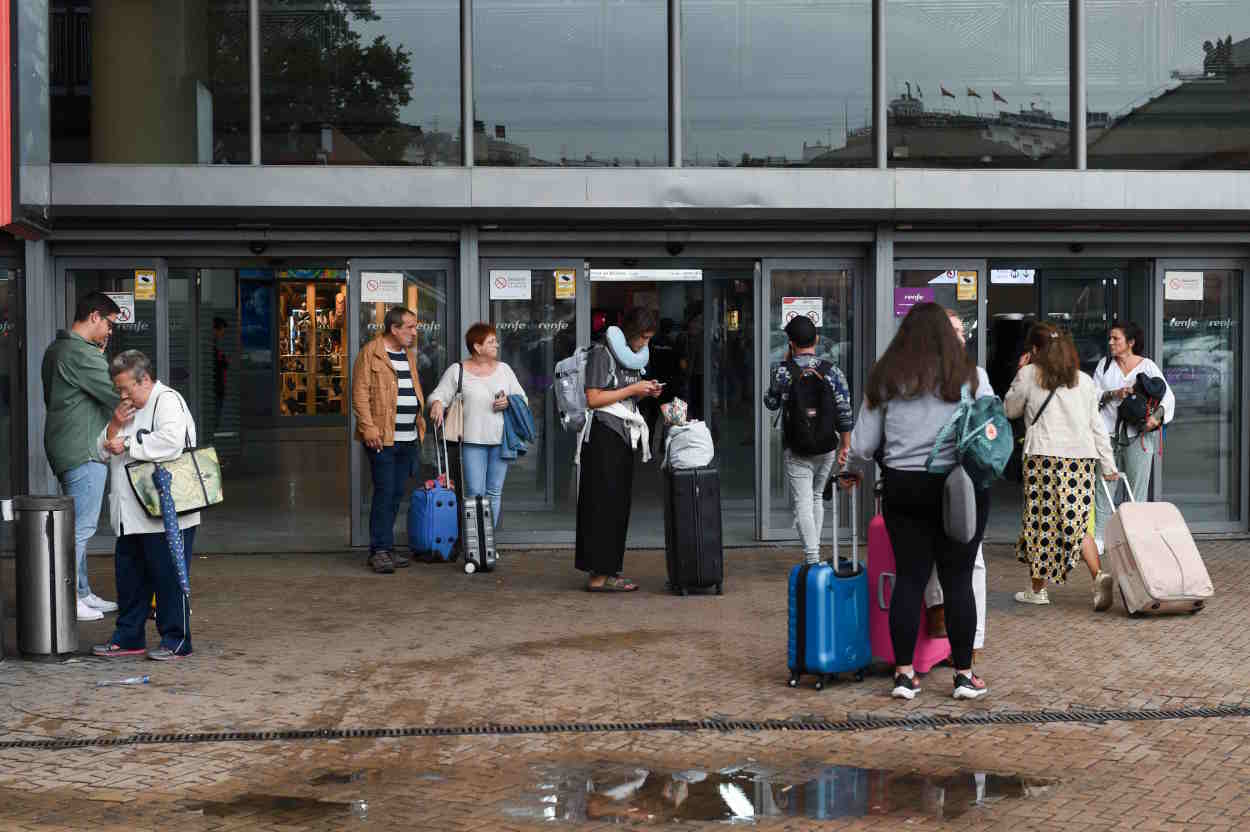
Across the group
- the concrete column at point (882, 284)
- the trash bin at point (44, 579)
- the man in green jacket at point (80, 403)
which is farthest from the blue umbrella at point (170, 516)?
the concrete column at point (882, 284)

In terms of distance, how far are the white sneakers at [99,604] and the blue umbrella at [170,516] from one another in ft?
5.84

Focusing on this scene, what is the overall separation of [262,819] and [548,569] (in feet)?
20.2

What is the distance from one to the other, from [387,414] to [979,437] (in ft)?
18.3

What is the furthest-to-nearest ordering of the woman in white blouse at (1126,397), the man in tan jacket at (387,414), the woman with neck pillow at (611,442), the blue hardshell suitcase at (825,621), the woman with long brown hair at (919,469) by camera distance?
the man in tan jacket at (387,414), the woman in white blouse at (1126,397), the woman with neck pillow at (611,442), the blue hardshell suitcase at (825,621), the woman with long brown hair at (919,469)

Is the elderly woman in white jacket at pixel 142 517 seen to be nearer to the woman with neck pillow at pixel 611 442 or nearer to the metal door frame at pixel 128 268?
the woman with neck pillow at pixel 611 442

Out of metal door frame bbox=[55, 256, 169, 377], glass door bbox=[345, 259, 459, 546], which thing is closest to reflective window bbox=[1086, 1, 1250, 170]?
glass door bbox=[345, 259, 459, 546]

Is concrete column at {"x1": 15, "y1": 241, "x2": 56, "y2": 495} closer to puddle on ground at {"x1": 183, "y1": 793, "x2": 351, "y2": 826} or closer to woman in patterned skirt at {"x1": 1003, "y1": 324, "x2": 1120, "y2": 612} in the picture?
puddle on ground at {"x1": 183, "y1": 793, "x2": 351, "y2": 826}

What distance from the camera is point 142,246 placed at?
41.1ft

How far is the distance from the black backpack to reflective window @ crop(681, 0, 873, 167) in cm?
312

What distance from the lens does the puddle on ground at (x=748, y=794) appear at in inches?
222

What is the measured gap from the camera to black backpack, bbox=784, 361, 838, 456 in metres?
10.1

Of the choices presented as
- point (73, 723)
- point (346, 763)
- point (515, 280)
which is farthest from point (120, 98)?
point (346, 763)

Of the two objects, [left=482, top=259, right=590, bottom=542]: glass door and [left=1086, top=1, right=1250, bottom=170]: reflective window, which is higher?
[left=1086, top=1, right=1250, bottom=170]: reflective window

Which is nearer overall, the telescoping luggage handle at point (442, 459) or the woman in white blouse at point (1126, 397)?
the woman in white blouse at point (1126, 397)
